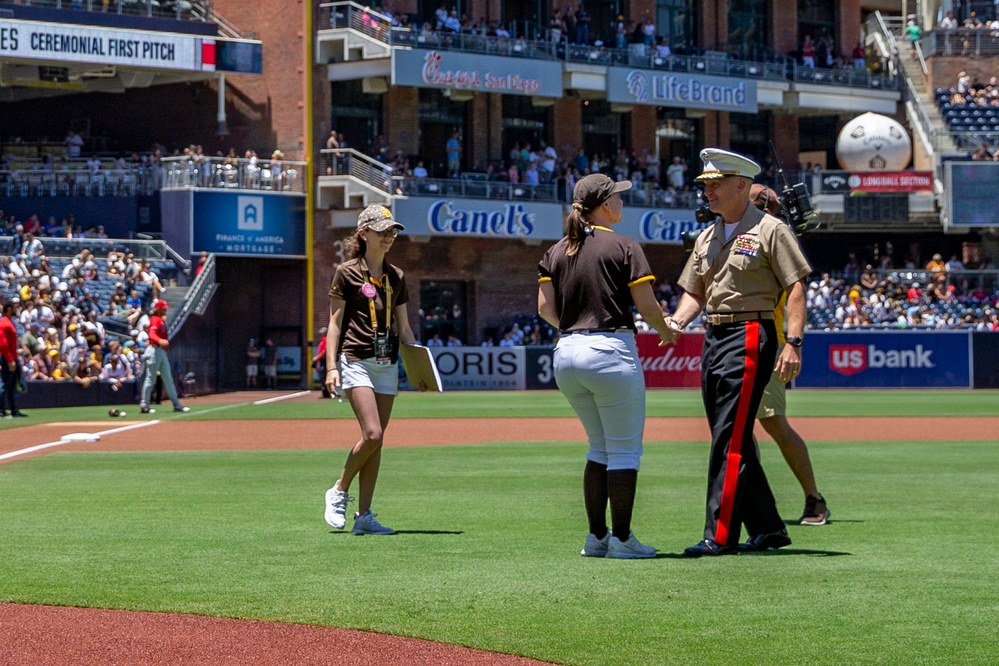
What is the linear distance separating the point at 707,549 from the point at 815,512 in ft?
6.34

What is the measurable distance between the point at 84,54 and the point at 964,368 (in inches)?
1032

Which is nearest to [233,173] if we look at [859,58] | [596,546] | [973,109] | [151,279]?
[151,279]

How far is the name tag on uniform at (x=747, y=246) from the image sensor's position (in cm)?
838

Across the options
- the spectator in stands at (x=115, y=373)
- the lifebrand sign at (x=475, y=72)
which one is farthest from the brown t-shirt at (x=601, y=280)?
the lifebrand sign at (x=475, y=72)

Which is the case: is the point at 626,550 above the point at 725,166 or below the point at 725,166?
below

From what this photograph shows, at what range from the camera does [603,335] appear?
799 cm

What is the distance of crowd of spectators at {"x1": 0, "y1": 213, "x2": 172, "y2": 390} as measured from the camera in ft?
102

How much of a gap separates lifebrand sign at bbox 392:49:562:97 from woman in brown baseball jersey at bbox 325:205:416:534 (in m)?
35.0

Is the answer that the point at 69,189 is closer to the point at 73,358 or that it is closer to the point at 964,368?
the point at 73,358

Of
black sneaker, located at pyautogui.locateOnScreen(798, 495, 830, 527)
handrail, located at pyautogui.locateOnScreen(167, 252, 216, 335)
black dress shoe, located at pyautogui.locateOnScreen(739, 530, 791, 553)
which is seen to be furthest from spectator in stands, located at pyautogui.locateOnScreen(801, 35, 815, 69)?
black dress shoe, located at pyautogui.locateOnScreen(739, 530, 791, 553)

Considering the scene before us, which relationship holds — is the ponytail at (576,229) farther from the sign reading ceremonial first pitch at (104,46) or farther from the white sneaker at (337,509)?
the sign reading ceremonial first pitch at (104,46)

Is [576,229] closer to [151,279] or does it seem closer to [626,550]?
[626,550]

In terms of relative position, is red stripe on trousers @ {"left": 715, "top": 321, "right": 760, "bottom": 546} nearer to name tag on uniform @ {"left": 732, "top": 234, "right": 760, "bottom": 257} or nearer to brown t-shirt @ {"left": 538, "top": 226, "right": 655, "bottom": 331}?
name tag on uniform @ {"left": 732, "top": 234, "right": 760, "bottom": 257}

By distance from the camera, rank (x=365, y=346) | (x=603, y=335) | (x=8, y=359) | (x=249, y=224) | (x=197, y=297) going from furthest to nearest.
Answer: (x=249, y=224)
(x=197, y=297)
(x=8, y=359)
(x=365, y=346)
(x=603, y=335)
